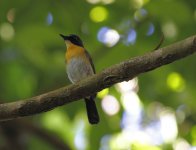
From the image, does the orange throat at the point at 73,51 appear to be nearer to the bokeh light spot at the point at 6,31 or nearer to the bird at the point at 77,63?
the bird at the point at 77,63

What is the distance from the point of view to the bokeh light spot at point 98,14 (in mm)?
4797

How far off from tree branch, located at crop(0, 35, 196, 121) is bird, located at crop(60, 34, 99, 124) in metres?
1.88

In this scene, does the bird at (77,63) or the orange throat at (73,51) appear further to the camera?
the orange throat at (73,51)

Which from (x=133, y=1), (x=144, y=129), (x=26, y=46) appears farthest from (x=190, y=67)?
(x=144, y=129)

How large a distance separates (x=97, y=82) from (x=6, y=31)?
2.09m

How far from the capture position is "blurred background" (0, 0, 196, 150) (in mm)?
4535

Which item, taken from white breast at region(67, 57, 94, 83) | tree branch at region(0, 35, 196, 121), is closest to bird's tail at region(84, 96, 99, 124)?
white breast at region(67, 57, 94, 83)

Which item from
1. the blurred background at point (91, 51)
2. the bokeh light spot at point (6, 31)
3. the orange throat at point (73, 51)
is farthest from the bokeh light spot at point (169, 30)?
the bokeh light spot at point (6, 31)

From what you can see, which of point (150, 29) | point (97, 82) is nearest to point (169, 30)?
point (150, 29)

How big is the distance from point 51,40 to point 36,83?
31.3 inches

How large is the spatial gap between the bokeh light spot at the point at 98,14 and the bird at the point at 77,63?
1.49 feet

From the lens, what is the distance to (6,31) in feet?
16.3

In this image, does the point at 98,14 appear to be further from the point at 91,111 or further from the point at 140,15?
the point at 91,111

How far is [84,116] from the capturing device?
5734 mm
